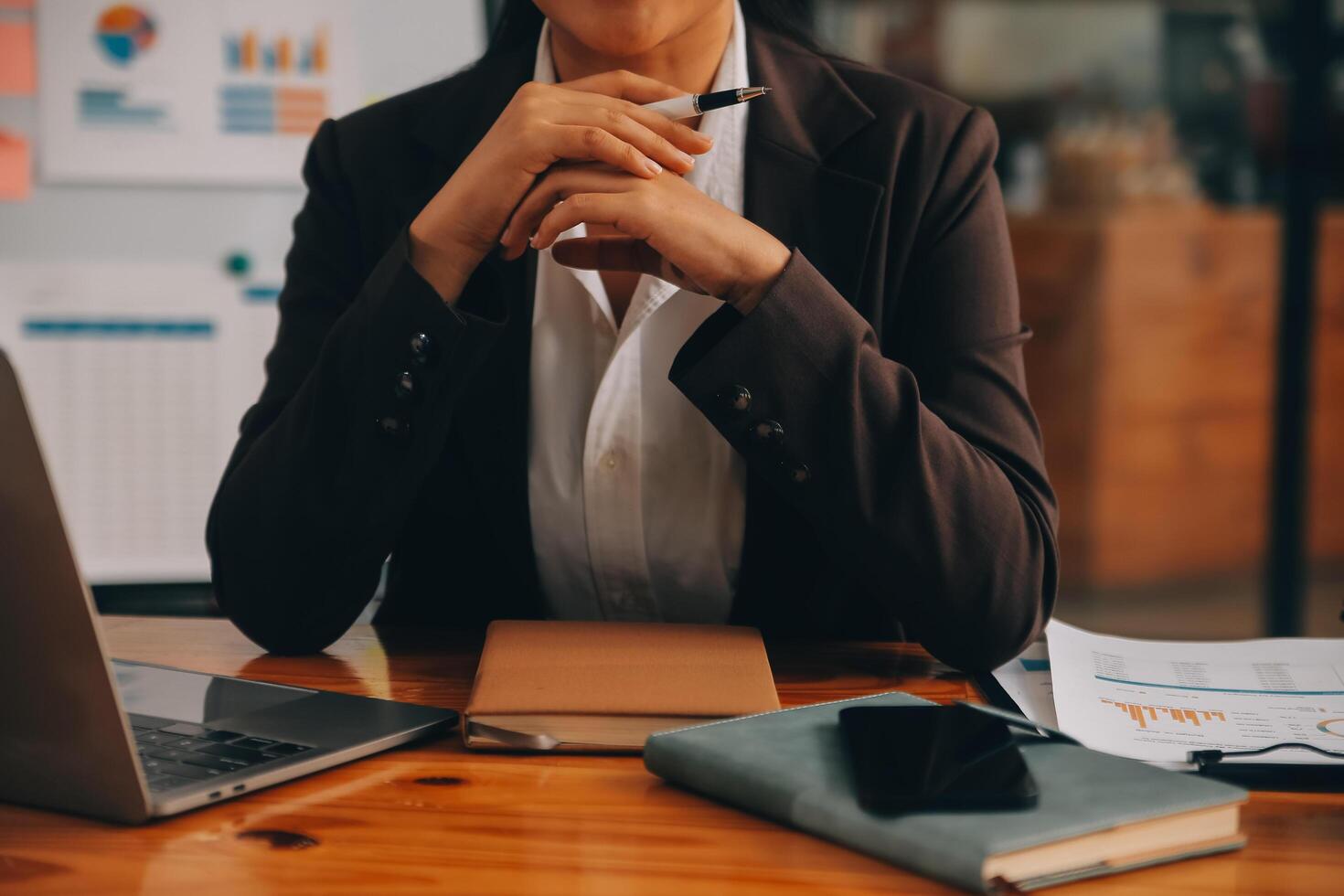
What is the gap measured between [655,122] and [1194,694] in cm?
55

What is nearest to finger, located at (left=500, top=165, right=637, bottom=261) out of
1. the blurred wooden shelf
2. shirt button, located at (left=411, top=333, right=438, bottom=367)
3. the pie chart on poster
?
shirt button, located at (left=411, top=333, right=438, bottom=367)

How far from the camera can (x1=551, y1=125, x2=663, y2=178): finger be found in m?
1.01

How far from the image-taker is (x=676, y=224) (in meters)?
1.01

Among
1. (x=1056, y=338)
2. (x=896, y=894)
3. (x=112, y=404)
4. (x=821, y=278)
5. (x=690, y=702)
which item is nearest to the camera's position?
(x=896, y=894)

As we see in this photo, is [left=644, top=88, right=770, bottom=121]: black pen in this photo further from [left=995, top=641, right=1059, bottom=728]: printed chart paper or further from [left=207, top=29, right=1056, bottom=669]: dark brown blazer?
[left=995, top=641, right=1059, bottom=728]: printed chart paper

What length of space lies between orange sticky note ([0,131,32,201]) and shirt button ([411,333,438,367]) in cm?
112

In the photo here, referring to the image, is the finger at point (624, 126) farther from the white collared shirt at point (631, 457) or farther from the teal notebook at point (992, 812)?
the teal notebook at point (992, 812)

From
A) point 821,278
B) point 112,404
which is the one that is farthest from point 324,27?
point 821,278

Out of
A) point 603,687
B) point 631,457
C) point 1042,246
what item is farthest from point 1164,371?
point 603,687

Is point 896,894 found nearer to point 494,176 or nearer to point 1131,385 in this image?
point 494,176

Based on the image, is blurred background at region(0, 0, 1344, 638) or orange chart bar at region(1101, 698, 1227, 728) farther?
blurred background at region(0, 0, 1344, 638)

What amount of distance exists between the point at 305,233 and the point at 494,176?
304 millimetres

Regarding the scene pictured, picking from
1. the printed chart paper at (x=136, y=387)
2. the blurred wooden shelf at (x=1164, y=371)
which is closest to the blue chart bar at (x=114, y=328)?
the printed chart paper at (x=136, y=387)

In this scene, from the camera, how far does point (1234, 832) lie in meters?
0.65
